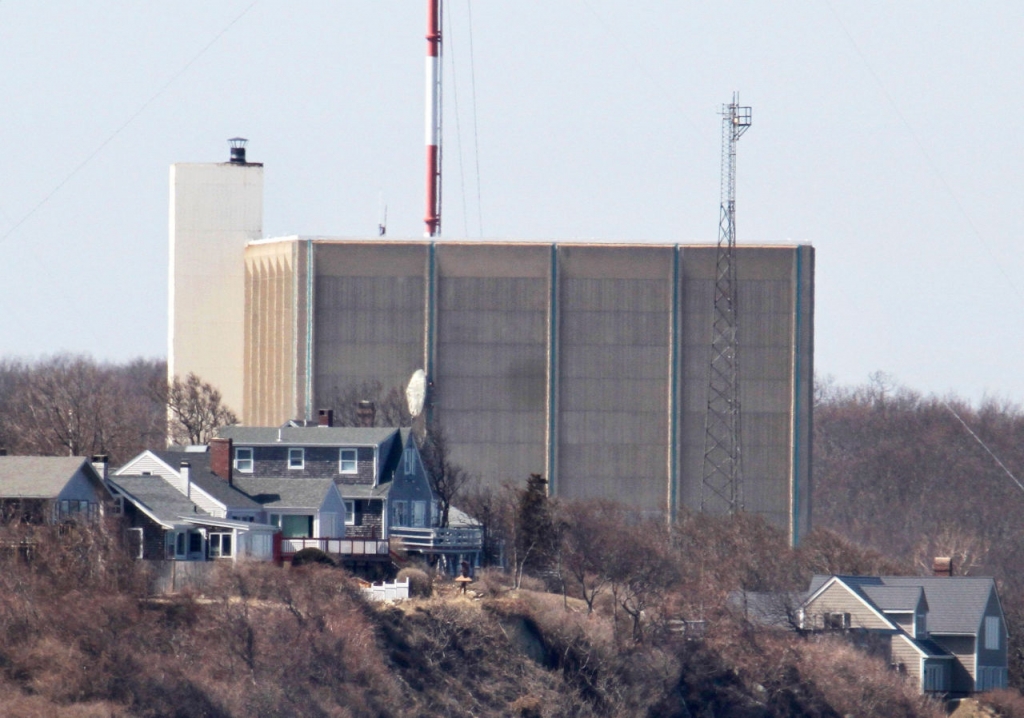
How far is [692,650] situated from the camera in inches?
2569

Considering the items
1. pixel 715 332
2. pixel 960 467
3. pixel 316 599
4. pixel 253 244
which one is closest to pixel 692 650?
pixel 316 599

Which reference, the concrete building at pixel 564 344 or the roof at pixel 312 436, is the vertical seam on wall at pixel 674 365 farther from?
the roof at pixel 312 436

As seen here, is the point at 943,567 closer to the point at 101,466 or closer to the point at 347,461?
the point at 347,461

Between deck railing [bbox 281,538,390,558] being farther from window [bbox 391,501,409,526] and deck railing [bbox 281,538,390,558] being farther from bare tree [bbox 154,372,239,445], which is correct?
bare tree [bbox 154,372,239,445]

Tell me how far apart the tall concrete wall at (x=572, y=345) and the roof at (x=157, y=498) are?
90.3ft

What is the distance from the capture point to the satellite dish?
9231cm

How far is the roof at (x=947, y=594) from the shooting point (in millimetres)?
73062

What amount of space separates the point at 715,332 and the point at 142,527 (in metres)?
36.3

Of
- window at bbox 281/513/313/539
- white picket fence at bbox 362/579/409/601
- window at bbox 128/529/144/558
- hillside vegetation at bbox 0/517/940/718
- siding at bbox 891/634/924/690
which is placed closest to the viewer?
hillside vegetation at bbox 0/517/940/718

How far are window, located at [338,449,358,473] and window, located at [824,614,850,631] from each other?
1641 cm

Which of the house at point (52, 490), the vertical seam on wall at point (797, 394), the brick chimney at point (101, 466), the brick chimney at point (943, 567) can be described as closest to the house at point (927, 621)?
the brick chimney at point (943, 567)

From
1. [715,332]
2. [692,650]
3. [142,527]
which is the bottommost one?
[692,650]

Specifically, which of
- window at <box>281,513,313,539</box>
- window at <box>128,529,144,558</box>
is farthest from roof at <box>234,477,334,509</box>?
window at <box>128,529,144,558</box>

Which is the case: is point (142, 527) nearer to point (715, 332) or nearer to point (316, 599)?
point (316, 599)
